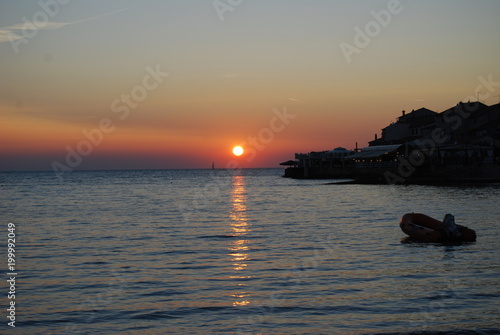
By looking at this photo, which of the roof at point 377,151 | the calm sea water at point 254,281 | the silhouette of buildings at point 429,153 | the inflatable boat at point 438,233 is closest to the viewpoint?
the calm sea water at point 254,281

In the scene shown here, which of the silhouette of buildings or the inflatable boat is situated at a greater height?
the silhouette of buildings

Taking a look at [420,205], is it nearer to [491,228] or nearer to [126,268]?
[491,228]

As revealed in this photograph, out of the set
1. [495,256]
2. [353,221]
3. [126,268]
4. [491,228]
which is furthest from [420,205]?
[126,268]

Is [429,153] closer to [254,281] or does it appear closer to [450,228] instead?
[450,228]

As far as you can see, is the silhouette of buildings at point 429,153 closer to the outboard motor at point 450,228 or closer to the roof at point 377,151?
the roof at point 377,151

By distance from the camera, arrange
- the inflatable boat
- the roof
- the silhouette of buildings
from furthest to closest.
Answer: the roof, the silhouette of buildings, the inflatable boat

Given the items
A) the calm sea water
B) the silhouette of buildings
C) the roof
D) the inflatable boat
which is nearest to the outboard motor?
the inflatable boat

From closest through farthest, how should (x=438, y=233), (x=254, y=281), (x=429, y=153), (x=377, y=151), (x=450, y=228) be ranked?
(x=254, y=281) < (x=450, y=228) < (x=438, y=233) < (x=429, y=153) < (x=377, y=151)

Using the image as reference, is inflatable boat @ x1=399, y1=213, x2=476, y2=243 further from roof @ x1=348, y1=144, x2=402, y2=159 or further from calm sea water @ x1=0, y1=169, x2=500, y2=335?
roof @ x1=348, y1=144, x2=402, y2=159

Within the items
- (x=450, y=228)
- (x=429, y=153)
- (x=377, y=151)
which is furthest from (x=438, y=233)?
(x=377, y=151)

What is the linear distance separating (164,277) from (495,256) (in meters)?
12.5

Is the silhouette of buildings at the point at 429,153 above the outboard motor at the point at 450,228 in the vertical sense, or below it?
above

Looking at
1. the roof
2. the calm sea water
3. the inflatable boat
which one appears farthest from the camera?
the roof

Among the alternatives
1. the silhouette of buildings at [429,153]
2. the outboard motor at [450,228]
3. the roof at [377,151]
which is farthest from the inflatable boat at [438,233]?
the roof at [377,151]
